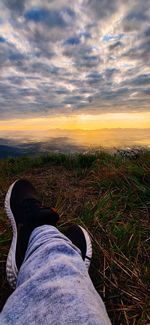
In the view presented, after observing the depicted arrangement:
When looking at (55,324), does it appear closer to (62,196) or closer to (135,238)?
(135,238)

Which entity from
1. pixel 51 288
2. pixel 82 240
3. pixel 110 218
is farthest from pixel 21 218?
pixel 51 288

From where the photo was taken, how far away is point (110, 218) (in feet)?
8.45

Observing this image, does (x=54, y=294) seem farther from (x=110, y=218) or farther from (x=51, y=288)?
(x=110, y=218)

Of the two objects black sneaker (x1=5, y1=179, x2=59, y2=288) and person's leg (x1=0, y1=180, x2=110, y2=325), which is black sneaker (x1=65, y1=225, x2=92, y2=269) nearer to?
person's leg (x1=0, y1=180, x2=110, y2=325)

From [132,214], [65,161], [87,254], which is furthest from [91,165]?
[87,254]

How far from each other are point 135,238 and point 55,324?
54.4 inches

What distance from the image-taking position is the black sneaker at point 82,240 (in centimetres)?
190

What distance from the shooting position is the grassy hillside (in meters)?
1.67

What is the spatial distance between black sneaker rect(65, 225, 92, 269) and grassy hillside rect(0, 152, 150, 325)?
12 cm

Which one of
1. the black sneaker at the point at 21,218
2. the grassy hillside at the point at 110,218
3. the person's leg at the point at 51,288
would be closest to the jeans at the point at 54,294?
the person's leg at the point at 51,288

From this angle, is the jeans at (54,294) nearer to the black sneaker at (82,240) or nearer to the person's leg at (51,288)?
the person's leg at (51,288)

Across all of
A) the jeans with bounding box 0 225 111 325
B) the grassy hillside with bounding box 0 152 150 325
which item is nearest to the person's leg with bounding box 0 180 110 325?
the jeans with bounding box 0 225 111 325

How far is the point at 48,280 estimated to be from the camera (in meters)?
1.17

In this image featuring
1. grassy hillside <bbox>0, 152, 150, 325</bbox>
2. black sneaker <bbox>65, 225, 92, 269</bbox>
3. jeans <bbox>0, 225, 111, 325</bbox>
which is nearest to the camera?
jeans <bbox>0, 225, 111, 325</bbox>
